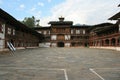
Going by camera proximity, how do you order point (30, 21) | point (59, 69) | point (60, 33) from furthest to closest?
1. point (30, 21)
2. point (60, 33)
3. point (59, 69)

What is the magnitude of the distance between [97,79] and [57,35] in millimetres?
70094

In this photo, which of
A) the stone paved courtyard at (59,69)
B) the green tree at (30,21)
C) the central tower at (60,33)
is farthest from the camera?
the green tree at (30,21)

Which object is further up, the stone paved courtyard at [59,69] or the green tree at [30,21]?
the green tree at [30,21]

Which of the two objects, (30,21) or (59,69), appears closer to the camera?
(59,69)

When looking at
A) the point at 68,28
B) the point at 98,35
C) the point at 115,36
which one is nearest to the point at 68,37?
A: the point at 68,28

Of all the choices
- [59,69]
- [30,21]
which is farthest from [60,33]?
[59,69]

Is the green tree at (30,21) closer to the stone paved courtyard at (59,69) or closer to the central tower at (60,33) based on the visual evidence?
the central tower at (60,33)

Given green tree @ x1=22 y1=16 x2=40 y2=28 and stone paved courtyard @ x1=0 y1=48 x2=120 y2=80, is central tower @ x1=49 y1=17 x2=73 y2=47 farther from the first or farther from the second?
stone paved courtyard @ x1=0 y1=48 x2=120 y2=80

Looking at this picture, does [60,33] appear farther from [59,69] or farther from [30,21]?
[59,69]

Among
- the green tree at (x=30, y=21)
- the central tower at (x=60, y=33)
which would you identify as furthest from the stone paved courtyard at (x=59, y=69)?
the green tree at (x=30, y=21)

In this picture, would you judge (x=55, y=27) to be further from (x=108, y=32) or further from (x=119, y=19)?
(x=119, y=19)

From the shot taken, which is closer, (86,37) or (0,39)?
(0,39)

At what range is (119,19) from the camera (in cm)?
3991

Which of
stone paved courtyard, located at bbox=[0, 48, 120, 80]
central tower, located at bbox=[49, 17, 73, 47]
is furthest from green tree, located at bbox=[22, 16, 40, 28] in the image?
stone paved courtyard, located at bbox=[0, 48, 120, 80]
